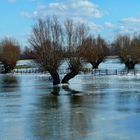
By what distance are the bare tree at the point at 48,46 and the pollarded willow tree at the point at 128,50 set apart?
40999 millimetres

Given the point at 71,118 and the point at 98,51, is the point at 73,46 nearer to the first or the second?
the point at 71,118

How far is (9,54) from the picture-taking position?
90.6 metres

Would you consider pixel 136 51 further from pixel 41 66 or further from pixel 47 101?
pixel 47 101

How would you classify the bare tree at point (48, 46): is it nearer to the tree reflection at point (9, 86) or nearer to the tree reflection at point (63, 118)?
the tree reflection at point (9, 86)

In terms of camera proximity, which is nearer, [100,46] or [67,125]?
[67,125]

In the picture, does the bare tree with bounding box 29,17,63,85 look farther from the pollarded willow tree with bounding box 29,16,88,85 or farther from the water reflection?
the water reflection

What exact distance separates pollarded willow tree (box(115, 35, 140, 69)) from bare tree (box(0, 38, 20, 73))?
75.2 feet

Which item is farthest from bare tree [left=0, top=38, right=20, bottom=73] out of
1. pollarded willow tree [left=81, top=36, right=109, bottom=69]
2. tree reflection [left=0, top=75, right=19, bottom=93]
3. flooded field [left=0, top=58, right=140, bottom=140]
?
flooded field [left=0, top=58, right=140, bottom=140]

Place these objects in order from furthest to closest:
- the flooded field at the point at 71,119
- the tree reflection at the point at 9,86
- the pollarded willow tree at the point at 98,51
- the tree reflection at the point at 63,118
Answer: the pollarded willow tree at the point at 98,51 < the tree reflection at the point at 9,86 < the tree reflection at the point at 63,118 < the flooded field at the point at 71,119

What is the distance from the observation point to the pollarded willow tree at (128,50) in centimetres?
9194

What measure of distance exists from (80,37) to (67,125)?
33.3 meters

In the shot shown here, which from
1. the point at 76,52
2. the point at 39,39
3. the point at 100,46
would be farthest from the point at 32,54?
the point at 100,46

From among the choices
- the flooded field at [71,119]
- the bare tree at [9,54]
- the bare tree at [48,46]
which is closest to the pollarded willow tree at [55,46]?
the bare tree at [48,46]

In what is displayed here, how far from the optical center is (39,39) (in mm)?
47656
